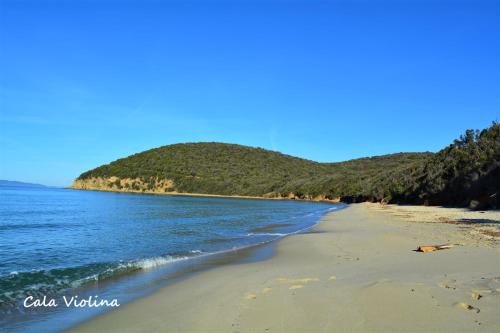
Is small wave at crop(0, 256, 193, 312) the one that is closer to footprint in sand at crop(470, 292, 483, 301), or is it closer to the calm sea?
the calm sea

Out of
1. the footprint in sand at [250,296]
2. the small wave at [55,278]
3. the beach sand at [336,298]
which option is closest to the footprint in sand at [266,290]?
the beach sand at [336,298]

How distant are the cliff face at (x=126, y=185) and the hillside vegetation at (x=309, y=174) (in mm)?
257

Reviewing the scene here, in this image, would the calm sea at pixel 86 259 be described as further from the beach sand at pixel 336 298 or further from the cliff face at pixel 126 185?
the cliff face at pixel 126 185

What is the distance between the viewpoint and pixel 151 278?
9.89m

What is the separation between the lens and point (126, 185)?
385 ft

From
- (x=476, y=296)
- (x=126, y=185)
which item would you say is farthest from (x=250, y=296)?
(x=126, y=185)

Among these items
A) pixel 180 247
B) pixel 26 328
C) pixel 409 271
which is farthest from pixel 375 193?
pixel 26 328

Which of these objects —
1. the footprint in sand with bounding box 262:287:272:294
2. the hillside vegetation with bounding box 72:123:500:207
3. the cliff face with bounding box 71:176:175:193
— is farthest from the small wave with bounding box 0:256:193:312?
the cliff face with bounding box 71:176:175:193

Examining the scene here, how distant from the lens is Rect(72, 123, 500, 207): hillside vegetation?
133 ft

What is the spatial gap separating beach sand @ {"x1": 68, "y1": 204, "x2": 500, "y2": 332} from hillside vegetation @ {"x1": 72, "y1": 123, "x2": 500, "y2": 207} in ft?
86.9

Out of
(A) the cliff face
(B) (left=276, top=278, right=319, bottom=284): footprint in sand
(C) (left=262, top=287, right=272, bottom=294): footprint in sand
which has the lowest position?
(C) (left=262, top=287, right=272, bottom=294): footprint in sand

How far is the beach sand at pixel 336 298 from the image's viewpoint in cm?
536

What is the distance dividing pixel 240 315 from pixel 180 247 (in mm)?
9684

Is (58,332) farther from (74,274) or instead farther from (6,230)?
(6,230)
